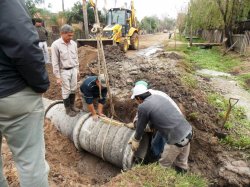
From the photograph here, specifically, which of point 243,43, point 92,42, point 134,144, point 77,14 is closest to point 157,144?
point 134,144

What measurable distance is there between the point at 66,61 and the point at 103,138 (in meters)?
1.72

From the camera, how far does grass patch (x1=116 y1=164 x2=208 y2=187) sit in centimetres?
363

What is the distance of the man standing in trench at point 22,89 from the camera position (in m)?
1.83

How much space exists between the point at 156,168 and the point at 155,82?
14.7 ft

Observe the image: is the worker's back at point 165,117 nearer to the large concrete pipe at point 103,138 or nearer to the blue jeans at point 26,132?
the large concrete pipe at point 103,138

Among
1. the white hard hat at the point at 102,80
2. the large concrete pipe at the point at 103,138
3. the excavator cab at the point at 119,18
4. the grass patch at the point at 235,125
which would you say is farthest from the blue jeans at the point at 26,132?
the excavator cab at the point at 119,18

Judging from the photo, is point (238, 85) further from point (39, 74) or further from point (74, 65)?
point (39, 74)

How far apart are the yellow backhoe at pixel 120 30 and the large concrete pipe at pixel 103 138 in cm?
1072

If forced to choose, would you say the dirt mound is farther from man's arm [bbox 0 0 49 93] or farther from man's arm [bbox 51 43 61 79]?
man's arm [bbox 0 0 49 93]

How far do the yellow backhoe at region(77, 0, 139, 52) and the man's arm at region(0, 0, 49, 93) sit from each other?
1414 cm

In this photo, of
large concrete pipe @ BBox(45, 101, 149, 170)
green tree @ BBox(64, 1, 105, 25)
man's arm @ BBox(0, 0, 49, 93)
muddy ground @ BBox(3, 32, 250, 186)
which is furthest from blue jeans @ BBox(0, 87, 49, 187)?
green tree @ BBox(64, 1, 105, 25)

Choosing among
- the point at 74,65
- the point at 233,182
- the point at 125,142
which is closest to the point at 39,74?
the point at 125,142

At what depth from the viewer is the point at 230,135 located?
17.9ft

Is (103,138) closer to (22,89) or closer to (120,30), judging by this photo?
(22,89)
